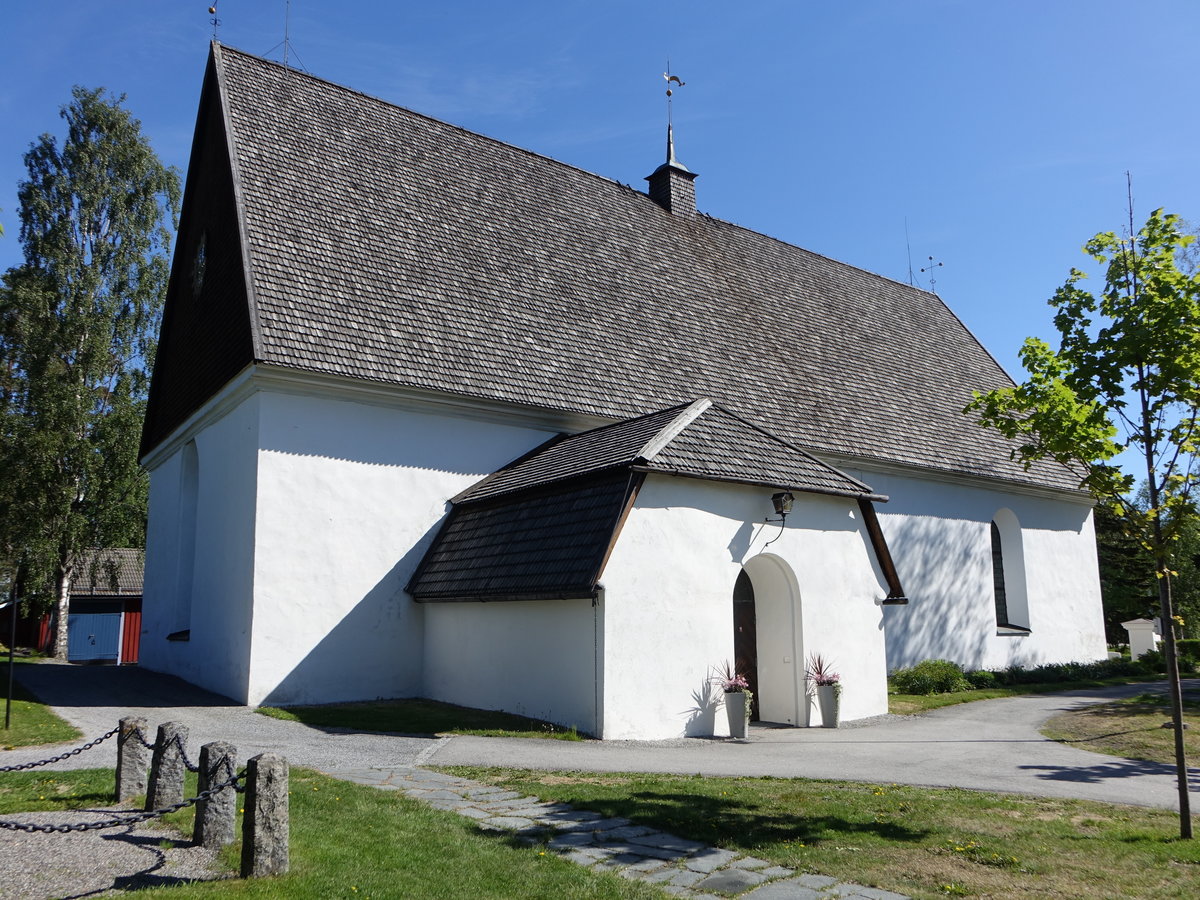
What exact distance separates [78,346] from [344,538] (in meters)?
18.1

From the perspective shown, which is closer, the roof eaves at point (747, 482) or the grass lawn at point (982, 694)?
the roof eaves at point (747, 482)

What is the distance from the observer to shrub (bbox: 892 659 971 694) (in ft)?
60.8

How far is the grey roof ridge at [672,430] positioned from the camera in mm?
12359

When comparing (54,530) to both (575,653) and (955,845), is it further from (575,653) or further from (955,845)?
(955,845)

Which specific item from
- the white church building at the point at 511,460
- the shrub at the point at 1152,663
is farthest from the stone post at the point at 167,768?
the shrub at the point at 1152,663

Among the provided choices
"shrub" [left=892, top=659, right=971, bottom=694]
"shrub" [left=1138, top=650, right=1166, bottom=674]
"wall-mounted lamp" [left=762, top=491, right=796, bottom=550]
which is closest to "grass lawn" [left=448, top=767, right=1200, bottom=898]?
"wall-mounted lamp" [left=762, top=491, right=796, bottom=550]

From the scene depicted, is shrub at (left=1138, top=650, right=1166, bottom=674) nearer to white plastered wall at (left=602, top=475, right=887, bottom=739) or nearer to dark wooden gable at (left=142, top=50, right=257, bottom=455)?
white plastered wall at (left=602, top=475, right=887, bottom=739)

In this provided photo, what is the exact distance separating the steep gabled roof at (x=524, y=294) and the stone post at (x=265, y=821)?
9.72 metres

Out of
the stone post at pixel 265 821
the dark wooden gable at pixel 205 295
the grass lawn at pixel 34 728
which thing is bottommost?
the grass lawn at pixel 34 728

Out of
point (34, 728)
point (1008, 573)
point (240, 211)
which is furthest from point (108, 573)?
point (1008, 573)

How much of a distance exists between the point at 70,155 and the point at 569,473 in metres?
25.4

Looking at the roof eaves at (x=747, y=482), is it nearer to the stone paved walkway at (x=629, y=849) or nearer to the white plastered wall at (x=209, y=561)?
the stone paved walkway at (x=629, y=849)

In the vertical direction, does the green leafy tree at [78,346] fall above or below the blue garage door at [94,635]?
above

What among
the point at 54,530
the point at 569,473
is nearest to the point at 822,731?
the point at 569,473
